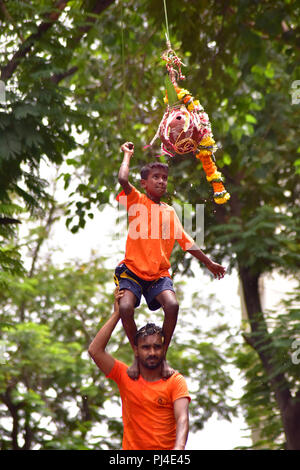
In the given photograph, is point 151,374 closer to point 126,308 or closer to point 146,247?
point 126,308

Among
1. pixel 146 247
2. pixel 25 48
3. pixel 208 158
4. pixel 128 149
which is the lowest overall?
→ pixel 146 247

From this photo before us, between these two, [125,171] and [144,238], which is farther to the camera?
[144,238]

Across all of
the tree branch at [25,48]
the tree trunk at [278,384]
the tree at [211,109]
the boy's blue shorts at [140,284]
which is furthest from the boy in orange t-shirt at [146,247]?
the tree trunk at [278,384]

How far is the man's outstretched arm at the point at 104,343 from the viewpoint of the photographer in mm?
3521

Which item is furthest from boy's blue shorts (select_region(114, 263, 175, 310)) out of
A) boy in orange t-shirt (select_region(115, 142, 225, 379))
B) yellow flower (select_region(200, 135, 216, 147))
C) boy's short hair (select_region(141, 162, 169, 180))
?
yellow flower (select_region(200, 135, 216, 147))

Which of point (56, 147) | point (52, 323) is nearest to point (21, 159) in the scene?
point (56, 147)

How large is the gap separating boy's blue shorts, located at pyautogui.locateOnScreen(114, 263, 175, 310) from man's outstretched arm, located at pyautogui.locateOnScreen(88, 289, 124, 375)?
0.06 metres

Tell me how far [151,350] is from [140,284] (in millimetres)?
306

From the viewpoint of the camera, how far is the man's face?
3.48m

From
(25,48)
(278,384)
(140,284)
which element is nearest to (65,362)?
(278,384)

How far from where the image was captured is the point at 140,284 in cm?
351

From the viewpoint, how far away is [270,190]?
31.6 feet

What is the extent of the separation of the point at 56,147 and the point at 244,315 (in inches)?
402
